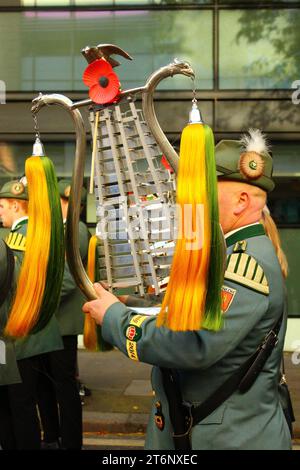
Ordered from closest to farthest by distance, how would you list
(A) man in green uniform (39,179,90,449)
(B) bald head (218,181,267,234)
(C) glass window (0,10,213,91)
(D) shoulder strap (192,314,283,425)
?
1. (D) shoulder strap (192,314,283,425)
2. (B) bald head (218,181,267,234)
3. (A) man in green uniform (39,179,90,449)
4. (C) glass window (0,10,213,91)

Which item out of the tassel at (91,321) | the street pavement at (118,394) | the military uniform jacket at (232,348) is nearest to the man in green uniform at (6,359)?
the tassel at (91,321)

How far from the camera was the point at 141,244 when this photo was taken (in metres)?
2.49

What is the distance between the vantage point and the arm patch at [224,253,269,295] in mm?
→ 2408

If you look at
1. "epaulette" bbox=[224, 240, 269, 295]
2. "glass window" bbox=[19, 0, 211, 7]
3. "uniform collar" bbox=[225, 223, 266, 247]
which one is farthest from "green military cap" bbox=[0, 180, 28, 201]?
"glass window" bbox=[19, 0, 211, 7]

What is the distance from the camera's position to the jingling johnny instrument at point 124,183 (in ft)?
8.08

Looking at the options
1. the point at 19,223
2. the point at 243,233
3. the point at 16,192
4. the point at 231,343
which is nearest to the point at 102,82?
the point at 243,233

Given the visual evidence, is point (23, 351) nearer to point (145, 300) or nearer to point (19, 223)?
point (19, 223)

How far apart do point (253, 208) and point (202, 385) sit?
707 millimetres

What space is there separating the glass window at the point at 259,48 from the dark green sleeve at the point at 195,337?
7863mm

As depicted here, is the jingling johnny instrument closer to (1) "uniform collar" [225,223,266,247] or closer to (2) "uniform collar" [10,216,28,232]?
(1) "uniform collar" [225,223,266,247]

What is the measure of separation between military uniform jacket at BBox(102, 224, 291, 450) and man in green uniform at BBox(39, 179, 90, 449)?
7.36 ft

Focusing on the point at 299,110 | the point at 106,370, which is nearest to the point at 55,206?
the point at 106,370

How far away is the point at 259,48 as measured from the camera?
32.1 feet

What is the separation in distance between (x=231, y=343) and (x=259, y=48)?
8.13 m
